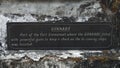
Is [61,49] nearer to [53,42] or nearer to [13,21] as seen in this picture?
[53,42]

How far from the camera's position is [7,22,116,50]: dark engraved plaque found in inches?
140

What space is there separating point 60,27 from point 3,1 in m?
0.54

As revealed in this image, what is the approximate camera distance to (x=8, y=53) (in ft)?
11.6

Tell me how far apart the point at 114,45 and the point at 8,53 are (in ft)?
2.94

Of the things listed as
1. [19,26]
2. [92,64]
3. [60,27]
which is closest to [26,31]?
[19,26]

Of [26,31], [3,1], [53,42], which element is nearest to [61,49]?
[53,42]

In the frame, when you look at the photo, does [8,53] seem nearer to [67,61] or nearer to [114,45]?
[67,61]

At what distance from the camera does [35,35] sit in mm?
3551

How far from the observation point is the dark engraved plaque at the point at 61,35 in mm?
3545

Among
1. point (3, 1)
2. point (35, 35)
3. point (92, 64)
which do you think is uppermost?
point (3, 1)

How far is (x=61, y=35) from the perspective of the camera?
355cm

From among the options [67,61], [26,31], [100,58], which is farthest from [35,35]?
[100,58]

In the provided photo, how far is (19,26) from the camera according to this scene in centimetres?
355

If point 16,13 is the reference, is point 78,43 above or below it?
below
